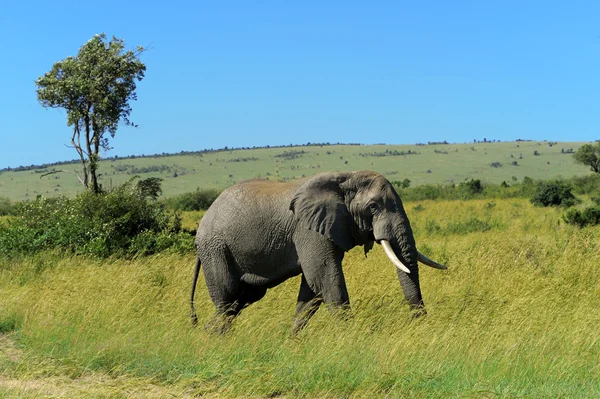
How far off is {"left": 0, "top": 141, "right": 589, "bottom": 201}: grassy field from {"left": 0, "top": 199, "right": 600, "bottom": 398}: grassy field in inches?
2961

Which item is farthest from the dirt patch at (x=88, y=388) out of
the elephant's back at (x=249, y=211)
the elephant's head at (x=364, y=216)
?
the elephant's head at (x=364, y=216)

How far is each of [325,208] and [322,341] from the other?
4.83 feet

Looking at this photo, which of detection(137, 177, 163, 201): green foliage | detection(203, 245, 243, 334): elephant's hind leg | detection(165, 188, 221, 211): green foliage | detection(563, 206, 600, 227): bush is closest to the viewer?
detection(203, 245, 243, 334): elephant's hind leg

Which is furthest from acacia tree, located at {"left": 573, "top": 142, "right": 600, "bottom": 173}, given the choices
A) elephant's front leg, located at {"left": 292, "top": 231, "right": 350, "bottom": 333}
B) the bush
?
elephant's front leg, located at {"left": 292, "top": 231, "right": 350, "bottom": 333}

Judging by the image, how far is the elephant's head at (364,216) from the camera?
26.6ft

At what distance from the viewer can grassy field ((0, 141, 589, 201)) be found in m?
92.0

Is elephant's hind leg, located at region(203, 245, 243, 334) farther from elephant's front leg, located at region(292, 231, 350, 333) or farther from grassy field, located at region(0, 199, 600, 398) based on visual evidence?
elephant's front leg, located at region(292, 231, 350, 333)

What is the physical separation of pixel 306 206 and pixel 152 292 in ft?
10.4

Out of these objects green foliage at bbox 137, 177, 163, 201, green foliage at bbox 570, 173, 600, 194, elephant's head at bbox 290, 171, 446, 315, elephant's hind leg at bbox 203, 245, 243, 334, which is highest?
green foliage at bbox 137, 177, 163, 201

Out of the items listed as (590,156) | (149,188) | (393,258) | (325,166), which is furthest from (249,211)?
(325,166)

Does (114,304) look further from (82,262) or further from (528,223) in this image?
(528,223)

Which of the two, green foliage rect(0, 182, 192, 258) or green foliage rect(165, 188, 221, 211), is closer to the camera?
green foliage rect(0, 182, 192, 258)

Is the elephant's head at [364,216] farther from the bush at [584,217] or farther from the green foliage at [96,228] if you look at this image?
the bush at [584,217]

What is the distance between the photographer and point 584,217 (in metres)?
21.5
